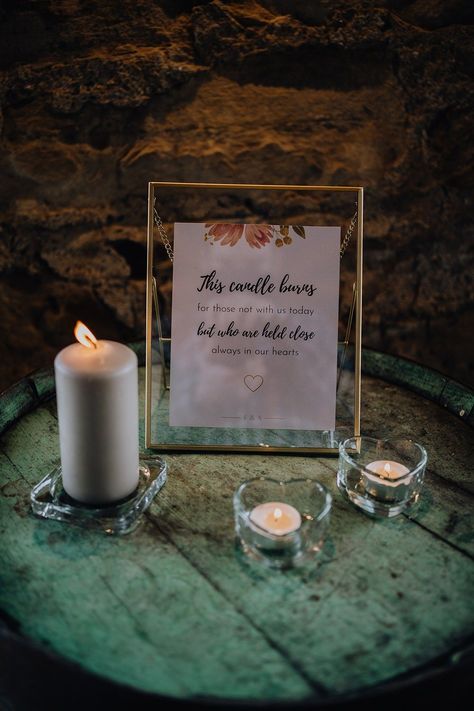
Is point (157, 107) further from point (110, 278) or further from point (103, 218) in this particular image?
point (110, 278)

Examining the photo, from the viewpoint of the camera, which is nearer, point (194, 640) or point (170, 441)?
point (194, 640)

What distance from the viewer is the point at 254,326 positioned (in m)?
1.13

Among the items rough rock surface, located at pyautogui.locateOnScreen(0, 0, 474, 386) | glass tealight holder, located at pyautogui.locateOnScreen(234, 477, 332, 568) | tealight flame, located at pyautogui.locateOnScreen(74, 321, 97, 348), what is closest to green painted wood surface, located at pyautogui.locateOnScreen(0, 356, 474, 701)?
glass tealight holder, located at pyautogui.locateOnScreen(234, 477, 332, 568)

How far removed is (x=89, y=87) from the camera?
5.02 feet

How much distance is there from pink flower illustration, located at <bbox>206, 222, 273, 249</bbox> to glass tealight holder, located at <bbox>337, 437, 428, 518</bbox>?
392 millimetres

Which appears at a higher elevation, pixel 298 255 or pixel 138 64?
pixel 138 64

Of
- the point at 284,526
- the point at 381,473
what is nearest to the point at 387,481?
the point at 381,473

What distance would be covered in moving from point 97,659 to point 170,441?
1.59 ft

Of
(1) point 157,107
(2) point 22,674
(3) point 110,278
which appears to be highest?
(1) point 157,107

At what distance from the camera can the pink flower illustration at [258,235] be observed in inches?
43.7

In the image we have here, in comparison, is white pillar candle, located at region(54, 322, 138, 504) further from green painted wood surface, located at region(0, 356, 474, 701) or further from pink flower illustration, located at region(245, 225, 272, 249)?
pink flower illustration, located at region(245, 225, 272, 249)

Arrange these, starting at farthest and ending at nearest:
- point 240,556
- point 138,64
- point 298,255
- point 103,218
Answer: point 103,218 < point 138,64 < point 298,255 < point 240,556

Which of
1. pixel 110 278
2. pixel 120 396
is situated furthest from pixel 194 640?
pixel 110 278

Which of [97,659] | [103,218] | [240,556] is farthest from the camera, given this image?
[103,218]
